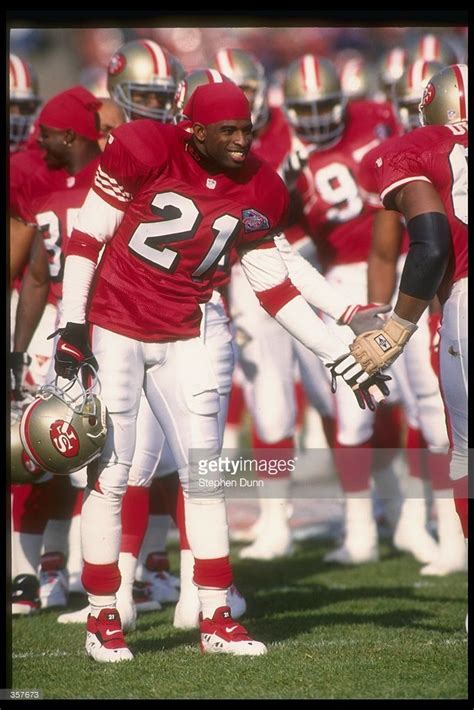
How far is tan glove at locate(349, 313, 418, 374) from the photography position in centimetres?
360

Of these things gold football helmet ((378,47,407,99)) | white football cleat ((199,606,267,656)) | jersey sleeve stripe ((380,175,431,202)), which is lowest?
white football cleat ((199,606,267,656))

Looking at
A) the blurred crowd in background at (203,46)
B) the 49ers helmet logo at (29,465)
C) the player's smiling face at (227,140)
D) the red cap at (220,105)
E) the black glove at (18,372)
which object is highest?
the blurred crowd in background at (203,46)

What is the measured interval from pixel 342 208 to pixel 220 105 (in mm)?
2058

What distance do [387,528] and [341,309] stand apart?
248 centimetres

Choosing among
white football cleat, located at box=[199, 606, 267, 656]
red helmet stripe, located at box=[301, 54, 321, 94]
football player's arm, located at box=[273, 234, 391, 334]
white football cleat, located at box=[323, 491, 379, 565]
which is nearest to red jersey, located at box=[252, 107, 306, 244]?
red helmet stripe, located at box=[301, 54, 321, 94]

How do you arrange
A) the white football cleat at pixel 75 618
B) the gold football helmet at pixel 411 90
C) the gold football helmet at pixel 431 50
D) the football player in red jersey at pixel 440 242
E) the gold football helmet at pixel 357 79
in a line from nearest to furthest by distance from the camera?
the football player in red jersey at pixel 440 242, the white football cleat at pixel 75 618, the gold football helmet at pixel 411 90, the gold football helmet at pixel 431 50, the gold football helmet at pixel 357 79

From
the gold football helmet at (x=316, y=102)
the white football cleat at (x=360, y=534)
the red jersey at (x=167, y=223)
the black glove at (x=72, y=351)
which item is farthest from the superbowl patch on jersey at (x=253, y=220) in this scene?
the gold football helmet at (x=316, y=102)

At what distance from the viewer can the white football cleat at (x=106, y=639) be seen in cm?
365

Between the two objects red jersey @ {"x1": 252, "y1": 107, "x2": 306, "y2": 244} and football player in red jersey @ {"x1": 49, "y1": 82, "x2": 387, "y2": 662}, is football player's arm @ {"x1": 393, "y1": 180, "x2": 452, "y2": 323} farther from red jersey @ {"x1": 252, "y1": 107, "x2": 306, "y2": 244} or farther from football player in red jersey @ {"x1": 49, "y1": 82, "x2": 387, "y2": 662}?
red jersey @ {"x1": 252, "y1": 107, "x2": 306, "y2": 244}

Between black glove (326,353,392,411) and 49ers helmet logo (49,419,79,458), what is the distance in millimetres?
759

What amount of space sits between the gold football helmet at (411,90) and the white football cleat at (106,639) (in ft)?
8.57

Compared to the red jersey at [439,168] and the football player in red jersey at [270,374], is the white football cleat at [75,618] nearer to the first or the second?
the football player in red jersey at [270,374]

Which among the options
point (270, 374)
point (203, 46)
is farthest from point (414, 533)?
→ point (203, 46)

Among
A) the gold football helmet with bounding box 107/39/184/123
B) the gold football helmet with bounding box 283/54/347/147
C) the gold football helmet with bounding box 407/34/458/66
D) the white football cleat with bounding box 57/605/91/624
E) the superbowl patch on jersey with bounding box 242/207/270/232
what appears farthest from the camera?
the gold football helmet with bounding box 407/34/458/66
